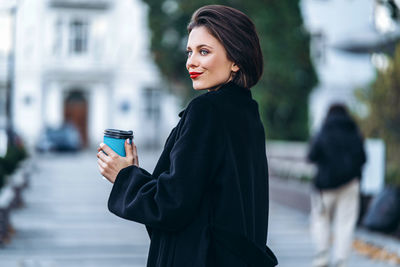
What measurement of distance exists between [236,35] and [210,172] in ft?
1.62

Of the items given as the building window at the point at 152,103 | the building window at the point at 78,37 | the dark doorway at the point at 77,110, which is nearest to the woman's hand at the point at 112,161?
the building window at the point at 152,103

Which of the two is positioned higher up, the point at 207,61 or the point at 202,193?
the point at 207,61

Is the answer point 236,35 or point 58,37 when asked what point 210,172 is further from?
point 58,37

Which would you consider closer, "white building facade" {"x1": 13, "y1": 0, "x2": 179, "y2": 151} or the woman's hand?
the woman's hand

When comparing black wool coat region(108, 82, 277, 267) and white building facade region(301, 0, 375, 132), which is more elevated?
white building facade region(301, 0, 375, 132)

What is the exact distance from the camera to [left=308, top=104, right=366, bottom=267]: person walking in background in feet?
21.0

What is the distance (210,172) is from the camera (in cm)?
204

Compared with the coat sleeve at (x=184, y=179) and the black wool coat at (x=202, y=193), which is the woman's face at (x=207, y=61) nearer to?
the black wool coat at (x=202, y=193)

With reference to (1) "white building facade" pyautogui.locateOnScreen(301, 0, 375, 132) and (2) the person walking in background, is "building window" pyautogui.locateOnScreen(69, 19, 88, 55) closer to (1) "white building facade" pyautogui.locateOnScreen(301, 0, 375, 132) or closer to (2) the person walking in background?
(1) "white building facade" pyautogui.locateOnScreen(301, 0, 375, 132)

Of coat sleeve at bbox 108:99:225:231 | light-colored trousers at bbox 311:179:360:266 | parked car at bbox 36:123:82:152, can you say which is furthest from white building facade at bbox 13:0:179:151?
coat sleeve at bbox 108:99:225:231

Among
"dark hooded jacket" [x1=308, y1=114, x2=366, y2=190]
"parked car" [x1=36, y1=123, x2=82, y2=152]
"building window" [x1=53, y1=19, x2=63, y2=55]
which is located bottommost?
"parked car" [x1=36, y1=123, x2=82, y2=152]

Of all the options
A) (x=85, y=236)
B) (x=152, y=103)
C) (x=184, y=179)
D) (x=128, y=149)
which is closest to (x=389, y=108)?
(x=85, y=236)

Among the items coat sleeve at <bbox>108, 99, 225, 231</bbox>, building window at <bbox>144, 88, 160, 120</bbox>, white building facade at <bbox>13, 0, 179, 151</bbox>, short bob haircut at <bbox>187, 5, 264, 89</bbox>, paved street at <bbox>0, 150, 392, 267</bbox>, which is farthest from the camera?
building window at <bbox>144, 88, 160, 120</bbox>

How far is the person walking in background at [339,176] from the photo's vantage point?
640 cm
